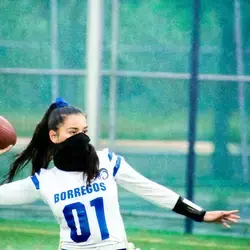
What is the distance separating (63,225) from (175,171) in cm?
434

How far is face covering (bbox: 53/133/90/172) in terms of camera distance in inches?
182

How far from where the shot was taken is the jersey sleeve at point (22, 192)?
4730 millimetres

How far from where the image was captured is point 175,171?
8961 millimetres

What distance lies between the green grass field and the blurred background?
0.29m

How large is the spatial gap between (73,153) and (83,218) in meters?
0.32

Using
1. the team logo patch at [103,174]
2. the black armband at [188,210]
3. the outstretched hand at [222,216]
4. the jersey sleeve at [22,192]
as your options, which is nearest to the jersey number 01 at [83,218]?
the team logo patch at [103,174]

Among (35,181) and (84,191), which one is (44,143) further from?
(84,191)

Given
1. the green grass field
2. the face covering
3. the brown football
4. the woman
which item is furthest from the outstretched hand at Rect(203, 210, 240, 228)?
the green grass field

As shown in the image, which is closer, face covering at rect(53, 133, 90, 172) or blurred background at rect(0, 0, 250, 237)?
face covering at rect(53, 133, 90, 172)

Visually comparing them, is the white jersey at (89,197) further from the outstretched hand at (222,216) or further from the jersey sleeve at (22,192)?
the outstretched hand at (222,216)

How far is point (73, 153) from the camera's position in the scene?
4.63 m

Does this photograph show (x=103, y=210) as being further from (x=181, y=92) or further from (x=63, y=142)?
(x=181, y=92)

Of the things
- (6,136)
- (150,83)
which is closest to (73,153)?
(6,136)

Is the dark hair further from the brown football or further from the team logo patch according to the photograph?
the team logo patch
